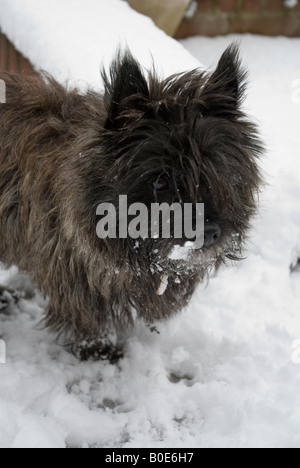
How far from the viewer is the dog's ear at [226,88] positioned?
2131 millimetres

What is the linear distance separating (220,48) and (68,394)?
430cm

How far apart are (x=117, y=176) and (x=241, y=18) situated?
173 inches

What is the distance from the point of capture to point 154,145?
1984 mm

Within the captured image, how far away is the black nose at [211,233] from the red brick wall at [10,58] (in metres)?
2.76

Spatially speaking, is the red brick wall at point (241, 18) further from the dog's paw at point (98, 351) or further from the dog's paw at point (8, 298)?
the dog's paw at point (98, 351)

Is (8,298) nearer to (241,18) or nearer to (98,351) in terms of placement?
(98,351)

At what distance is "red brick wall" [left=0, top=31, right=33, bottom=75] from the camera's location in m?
4.18

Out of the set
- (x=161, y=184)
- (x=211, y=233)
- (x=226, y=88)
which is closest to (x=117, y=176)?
(x=161, y=184)

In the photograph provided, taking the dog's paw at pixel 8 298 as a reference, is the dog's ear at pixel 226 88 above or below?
above

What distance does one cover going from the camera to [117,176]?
6.63 ft

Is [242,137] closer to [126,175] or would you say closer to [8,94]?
[126,175]

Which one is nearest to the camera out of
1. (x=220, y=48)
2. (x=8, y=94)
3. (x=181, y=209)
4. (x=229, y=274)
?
(x=181, y=209)

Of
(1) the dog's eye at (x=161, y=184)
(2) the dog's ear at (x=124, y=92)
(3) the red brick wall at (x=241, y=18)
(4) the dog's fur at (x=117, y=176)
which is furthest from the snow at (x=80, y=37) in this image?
(1) the dog's eye at (x=161, y=184)

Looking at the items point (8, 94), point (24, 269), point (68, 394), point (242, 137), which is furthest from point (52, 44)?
point (68, 394)
